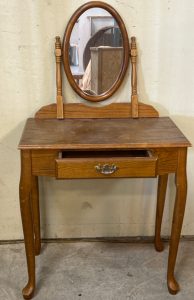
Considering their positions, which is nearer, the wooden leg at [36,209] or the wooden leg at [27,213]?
the wooden leg at [27,213]

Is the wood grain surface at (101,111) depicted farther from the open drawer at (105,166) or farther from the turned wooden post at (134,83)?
the open drawer at (105,166)

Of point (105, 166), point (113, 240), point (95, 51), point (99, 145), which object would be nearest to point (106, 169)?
point (105, 166)

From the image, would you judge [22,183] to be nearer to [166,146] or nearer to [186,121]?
[166,146]

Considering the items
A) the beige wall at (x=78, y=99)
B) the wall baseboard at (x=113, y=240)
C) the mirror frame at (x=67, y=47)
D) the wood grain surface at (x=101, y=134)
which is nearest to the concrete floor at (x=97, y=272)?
the wall baseboard at (x=113, y=240)

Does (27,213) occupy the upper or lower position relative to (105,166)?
lower

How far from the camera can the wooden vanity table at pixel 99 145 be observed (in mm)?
1719

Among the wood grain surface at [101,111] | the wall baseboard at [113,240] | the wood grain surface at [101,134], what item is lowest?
the wall baseboard at [113,240]

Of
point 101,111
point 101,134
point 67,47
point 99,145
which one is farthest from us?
point 101,111

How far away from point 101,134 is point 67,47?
22.8 inches

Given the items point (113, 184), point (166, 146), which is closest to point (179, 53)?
point (166, 146)

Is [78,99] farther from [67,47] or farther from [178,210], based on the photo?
[178,210]

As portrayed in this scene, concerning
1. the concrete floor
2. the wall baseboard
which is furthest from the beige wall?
the concrete floor

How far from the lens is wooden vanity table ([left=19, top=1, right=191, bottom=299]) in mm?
1719

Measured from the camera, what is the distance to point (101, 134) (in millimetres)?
1845
